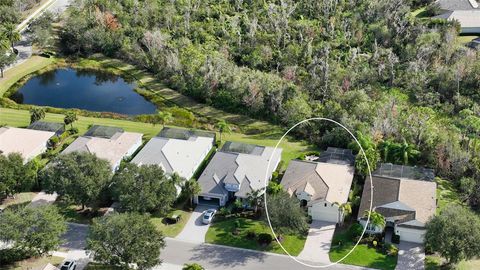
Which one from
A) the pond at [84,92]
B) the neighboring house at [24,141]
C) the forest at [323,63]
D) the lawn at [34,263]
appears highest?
the forest at [323,63]

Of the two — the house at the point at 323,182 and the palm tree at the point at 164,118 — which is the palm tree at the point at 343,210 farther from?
the palm tree at the point at 164,118

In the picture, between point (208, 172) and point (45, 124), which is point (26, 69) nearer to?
point (45, 124)

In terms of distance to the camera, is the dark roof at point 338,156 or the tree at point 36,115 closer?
the dark roof at point 338,156

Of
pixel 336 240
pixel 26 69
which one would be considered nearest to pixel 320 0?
pixel 26 69

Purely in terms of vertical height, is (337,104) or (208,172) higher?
(337,104)

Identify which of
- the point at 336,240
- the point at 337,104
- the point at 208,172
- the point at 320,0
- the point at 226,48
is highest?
the point at 320,0

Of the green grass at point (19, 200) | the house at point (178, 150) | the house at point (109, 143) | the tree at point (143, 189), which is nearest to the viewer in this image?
the tree at point (143, 189)

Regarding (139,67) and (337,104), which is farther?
(139,67)

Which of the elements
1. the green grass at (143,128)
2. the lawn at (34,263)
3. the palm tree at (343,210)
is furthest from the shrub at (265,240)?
→ the lawn at (34,263)
